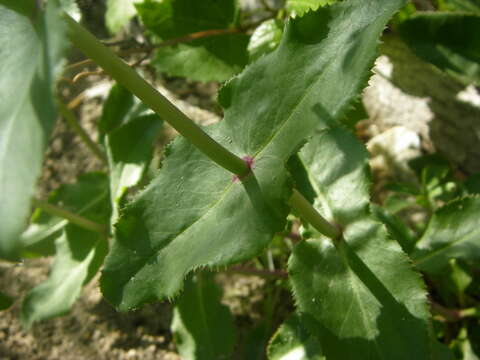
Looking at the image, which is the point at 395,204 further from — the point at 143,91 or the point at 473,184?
the point at 143,91

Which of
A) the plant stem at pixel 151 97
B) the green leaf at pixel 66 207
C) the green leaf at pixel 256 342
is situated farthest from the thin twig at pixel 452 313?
the green leaf at pixel 66 207

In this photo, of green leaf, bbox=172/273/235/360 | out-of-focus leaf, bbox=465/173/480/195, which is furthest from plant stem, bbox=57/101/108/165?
out-of-focus leaf, bbox=465/173/480/195

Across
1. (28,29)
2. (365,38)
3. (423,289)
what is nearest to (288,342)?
(423,289)

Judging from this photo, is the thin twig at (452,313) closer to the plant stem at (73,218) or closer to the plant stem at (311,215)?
the plant stem at (311,215)

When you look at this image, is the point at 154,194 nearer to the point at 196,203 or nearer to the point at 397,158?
the point at 196,203

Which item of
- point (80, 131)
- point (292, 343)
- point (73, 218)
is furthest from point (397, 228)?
point (80, 131)

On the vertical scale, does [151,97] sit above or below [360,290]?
above
